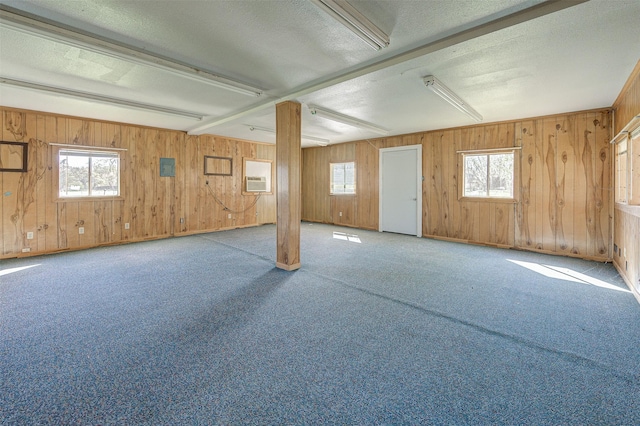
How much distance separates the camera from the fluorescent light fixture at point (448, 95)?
335 centimetres

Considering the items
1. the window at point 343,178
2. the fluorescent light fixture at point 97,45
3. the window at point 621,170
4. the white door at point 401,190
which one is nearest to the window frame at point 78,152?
the fluorescent light fixture at point 97,45

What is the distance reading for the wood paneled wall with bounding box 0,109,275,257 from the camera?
4.84m

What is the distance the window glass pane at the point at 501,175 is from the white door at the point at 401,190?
146cm

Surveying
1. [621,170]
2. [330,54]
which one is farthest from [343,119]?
[621,170]

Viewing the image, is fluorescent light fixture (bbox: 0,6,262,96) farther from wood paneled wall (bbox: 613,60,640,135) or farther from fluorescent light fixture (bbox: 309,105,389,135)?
wood paneled wall (bbox: 613,60,640,135)

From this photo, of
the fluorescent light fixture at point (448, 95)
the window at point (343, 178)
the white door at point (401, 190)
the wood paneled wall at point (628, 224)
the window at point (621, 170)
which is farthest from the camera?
the window at point (343, 178)

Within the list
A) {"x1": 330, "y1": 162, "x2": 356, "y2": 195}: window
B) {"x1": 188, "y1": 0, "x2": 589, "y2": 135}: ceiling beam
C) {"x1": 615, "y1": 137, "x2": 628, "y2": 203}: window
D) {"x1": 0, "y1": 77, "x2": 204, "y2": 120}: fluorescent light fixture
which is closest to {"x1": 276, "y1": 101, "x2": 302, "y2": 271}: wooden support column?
{"x1": 188, "y1": 0, "x2": 589, "y2": 135}: ceiling beam

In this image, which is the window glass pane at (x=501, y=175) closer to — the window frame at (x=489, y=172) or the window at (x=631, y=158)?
the window frame at (x=489, y=172)

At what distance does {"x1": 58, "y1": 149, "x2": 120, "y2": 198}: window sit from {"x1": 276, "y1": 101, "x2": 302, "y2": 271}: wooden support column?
13.3 ft

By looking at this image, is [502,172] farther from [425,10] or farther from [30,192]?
[30,192]

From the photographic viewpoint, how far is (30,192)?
492 centimetres

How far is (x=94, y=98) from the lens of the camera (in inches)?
161

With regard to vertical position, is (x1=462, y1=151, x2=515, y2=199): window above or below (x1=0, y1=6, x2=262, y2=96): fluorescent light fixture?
below

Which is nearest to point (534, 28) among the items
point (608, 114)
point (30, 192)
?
point (608, 114)
